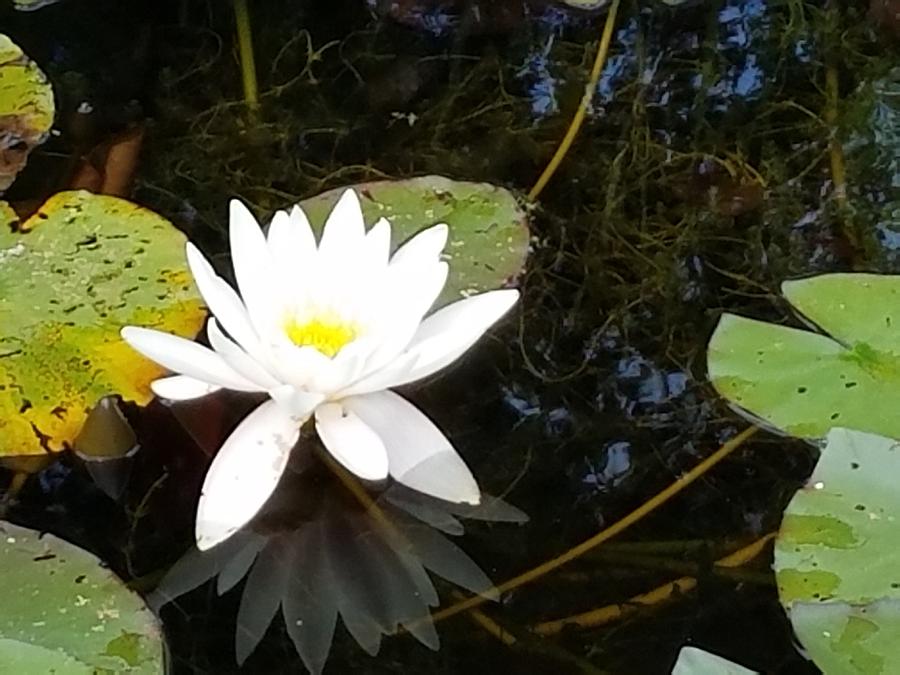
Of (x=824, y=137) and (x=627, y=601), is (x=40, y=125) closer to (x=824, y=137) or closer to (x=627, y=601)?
(x=627, y=601)

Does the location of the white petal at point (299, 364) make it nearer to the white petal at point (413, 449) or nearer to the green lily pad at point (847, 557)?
the white petal at point (413, 449)

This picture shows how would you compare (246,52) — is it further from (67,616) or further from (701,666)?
(701,666)

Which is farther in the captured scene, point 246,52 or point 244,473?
point 246,52

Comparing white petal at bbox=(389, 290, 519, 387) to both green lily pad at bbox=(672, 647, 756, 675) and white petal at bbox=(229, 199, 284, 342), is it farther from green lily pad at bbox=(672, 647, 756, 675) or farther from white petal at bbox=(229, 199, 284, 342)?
green lily pad at bbox=(672, 647, 756, 675)

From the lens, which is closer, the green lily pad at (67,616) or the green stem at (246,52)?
the green lily pad at (67,616)

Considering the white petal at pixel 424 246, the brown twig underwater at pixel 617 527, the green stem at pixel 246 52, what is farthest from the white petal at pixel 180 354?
the green stem at pixel 246 52

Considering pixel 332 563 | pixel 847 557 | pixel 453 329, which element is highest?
pixel 453 329

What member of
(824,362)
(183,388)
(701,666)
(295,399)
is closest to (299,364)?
(295,399)
